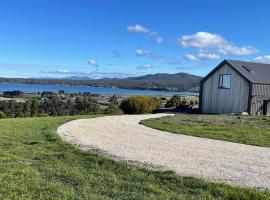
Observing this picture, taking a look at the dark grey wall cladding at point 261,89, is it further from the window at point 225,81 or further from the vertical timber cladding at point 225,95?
the window at point 225,81

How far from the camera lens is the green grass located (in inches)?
286

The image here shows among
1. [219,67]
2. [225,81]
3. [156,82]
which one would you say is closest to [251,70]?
[225,81]

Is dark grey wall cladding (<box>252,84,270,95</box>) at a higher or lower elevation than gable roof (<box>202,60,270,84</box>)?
lower

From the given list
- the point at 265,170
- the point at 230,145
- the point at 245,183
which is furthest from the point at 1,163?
the point at 230,145

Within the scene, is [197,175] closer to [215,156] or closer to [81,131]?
[215,156]

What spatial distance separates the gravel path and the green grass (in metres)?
0.77

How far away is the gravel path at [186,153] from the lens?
30.2ft

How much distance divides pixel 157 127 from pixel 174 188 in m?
12.2

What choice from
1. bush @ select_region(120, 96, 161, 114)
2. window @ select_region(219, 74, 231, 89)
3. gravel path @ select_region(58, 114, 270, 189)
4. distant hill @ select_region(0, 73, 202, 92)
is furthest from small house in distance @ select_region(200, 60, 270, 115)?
distant hill @ select_region(0, 73, 202, 92)

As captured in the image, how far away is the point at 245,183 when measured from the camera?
27.4 ft

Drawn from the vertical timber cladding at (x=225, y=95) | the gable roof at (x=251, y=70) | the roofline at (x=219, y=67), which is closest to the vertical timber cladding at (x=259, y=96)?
the gable roof at (x=251, y=70)

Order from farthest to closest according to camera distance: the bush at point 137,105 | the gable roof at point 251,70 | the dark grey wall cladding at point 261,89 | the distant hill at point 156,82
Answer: the distant hill at point 156,82 → the bush at point 137,105 → the gable roof at point 251,70 → the dark grey wall cladding at point 261,89

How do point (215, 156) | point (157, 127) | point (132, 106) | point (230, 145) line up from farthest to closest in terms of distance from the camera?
point (132, 106), point (157, 127), point (230, 145), point (215, 156)

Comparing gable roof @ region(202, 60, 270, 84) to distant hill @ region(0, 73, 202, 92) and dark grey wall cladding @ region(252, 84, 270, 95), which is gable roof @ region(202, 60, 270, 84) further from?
distant hill @ region(0, 73, 202, 92)
